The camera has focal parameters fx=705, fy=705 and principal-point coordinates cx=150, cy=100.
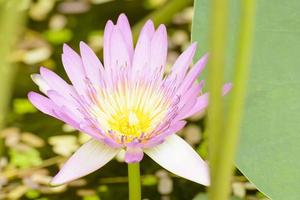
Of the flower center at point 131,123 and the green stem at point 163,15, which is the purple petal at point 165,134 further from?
the green stem at point 163,15

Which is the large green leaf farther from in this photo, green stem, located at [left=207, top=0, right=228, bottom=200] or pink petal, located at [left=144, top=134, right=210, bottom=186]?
green stem, located at [left=207, top=0, right=228, bottom=200]

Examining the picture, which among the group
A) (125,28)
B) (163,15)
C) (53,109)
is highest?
(163,15)

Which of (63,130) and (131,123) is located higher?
(63,130)

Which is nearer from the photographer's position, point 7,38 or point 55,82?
point 7,38

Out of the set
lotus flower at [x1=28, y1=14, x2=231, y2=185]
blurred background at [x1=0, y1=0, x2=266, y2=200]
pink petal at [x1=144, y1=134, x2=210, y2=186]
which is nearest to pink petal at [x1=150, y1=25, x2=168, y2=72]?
lotus flower at [x1=28, y1=14, x2=231, y2=185]

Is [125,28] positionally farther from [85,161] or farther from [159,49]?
[85,161]

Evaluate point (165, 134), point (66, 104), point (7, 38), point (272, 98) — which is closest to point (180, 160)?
point (165, 134)

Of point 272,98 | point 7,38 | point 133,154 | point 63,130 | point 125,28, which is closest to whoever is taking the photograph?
point 7,38
